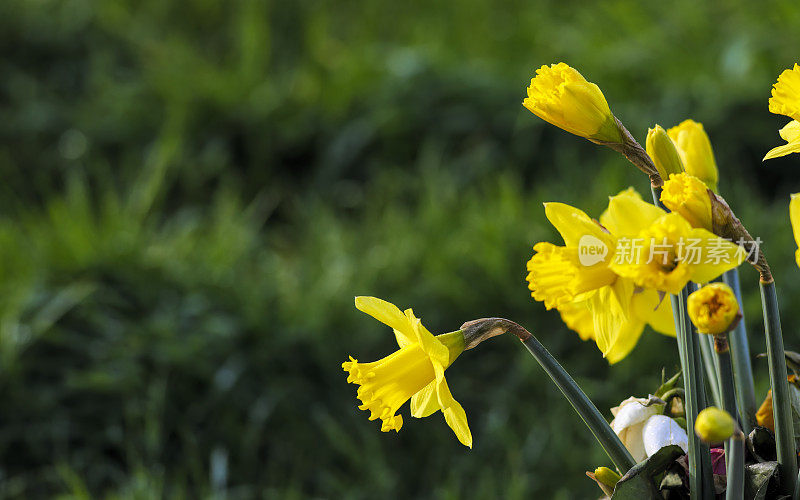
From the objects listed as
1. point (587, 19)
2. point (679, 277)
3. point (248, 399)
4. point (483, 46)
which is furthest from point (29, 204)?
point (679, 277)

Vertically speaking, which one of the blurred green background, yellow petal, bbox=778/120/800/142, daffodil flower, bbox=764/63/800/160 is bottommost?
the blurred green background

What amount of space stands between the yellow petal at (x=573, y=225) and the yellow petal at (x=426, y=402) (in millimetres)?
143

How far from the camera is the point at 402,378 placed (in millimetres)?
575

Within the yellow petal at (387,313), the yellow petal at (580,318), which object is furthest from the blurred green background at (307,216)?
the yellow petal at (387,313)

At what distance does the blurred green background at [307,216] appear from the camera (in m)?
1.62

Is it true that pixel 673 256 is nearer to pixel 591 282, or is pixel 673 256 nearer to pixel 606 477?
pixel 591 282

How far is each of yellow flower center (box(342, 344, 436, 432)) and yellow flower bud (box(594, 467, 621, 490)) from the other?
0.13m

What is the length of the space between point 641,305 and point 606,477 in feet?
0.41

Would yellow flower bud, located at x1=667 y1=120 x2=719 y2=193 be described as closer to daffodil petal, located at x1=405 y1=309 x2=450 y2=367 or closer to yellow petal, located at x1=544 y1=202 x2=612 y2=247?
yellow petal, located at x1=544 y1=202 x2=612 y2=247

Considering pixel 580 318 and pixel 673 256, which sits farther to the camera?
pixel 580 318

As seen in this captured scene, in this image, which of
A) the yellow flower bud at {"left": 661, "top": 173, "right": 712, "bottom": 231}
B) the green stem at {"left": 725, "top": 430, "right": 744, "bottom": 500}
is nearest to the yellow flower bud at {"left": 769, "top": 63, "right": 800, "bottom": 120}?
the yellow flower bud at {"left": 661, "top": 173, "right": 712, "bottom": 231}

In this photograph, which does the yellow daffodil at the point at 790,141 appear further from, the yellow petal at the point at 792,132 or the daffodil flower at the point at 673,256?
the daffodil flower at the point at 673,256

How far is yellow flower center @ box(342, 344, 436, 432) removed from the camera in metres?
0.57

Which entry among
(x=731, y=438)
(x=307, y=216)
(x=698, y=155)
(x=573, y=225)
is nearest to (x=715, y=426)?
(x=731, y=438)
